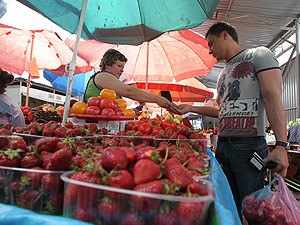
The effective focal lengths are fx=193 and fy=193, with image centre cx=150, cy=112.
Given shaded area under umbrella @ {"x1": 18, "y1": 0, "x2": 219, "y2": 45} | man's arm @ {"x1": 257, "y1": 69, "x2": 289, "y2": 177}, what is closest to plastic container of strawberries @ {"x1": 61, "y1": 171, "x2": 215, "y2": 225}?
man's arm @ {"x1": 257, "y1": 69, "x2": 289, "y2": 177}

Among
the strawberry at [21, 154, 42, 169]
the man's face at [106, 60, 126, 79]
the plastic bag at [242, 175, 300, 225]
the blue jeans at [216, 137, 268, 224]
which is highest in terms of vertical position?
the man's face at [106, 60, 126, 79]

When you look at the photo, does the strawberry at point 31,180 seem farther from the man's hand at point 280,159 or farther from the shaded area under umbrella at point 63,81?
the shaded area under umbrella at point 63,81

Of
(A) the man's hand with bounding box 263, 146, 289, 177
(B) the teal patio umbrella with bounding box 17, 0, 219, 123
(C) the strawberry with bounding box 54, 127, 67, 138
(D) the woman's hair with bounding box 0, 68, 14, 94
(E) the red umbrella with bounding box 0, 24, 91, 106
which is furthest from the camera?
(E) the red umbrella with bounding box 0, 24, 91, 106

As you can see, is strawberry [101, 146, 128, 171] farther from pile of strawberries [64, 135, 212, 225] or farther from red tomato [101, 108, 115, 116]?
red tomato [101, 108, 115, 116]

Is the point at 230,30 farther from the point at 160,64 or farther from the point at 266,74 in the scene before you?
the point at 160,64

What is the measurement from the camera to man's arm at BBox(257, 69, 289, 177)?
1643 mm

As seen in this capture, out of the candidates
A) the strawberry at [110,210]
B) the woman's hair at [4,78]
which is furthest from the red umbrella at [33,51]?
the strawberry at [110,210]

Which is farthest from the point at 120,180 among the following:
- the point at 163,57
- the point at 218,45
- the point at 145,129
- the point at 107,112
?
the point at 163,57

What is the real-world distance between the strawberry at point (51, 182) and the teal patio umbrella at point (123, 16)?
1.42 metres

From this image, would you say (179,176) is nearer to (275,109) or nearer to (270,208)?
(275,109)

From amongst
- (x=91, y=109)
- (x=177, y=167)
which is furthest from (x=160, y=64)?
(x=177, y=167)

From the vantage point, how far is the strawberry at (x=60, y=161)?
0.76 m

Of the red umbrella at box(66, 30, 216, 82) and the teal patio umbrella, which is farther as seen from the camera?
the red umbrella at box(66, 30, 216, 82)

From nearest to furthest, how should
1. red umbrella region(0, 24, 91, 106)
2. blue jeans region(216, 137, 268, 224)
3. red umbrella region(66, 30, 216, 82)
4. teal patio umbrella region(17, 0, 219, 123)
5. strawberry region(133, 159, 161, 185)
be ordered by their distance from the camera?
1. strawberry region(133, 159, 161, 185)
2. blue jeans region(216, 137, 268, 224)
3. teal patio umbrella region(17, 0, 219, 123)
4. red umbrella region(66, 30, 216, 82)
5. red umbrella region(0, 24, 91, 106)
